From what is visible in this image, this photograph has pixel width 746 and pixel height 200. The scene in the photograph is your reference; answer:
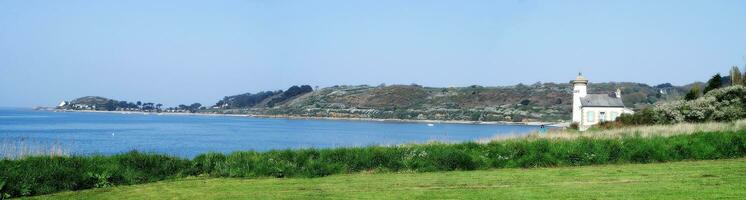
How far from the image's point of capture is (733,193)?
32.2 ft

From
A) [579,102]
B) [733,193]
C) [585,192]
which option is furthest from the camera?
[579,102]

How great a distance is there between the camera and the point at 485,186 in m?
12.1

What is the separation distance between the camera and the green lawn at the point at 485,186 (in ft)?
34.9

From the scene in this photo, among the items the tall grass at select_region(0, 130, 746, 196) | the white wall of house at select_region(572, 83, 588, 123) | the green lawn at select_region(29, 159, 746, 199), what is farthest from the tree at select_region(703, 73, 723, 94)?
the green lawn at select_region(29, 159, 746, 199)

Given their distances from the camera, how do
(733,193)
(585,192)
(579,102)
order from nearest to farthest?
1. (733,193)
2. (585,192)
3. (579,102)

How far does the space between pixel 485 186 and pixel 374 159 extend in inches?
158

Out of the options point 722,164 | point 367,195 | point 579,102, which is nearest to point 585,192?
point 367,195

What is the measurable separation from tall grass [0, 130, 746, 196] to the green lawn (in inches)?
20.4

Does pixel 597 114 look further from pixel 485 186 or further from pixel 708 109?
pixel 485 186

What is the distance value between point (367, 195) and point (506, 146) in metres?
6.52

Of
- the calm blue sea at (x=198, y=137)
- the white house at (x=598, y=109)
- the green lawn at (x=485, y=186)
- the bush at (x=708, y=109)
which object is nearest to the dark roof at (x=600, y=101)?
the white house at (x=598, y=109)

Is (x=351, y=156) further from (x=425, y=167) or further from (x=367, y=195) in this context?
(x=367, y=195)

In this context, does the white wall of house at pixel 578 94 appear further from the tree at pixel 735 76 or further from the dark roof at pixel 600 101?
the tree at pixel 735 76

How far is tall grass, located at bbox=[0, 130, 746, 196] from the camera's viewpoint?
12992 mm
